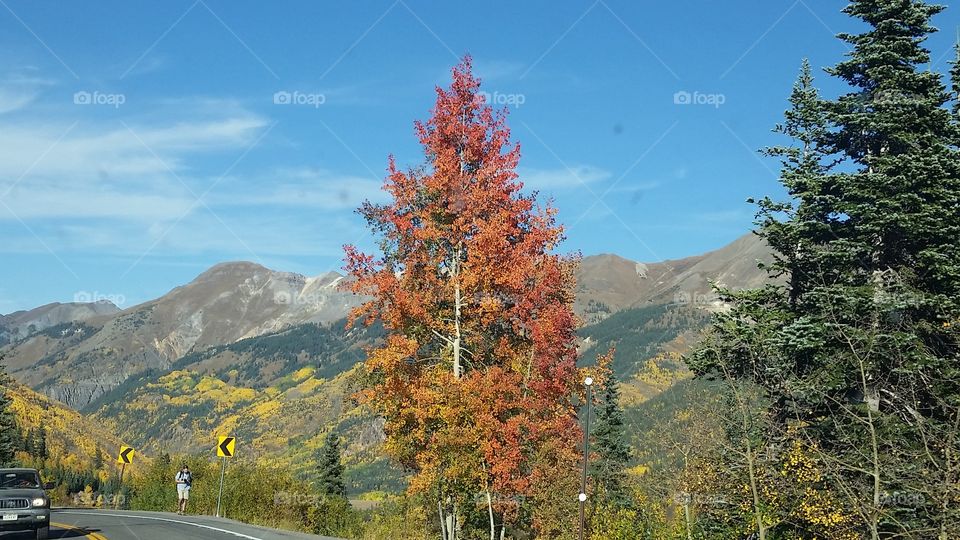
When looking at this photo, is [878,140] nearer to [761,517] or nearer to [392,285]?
[761,517]

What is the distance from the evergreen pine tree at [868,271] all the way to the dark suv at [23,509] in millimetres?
17904

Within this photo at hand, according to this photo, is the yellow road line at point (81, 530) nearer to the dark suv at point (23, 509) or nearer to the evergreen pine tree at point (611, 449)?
the dark suv at point (23, 509)

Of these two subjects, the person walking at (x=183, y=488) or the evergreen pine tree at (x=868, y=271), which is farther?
the person walking at (x=183, y=488)

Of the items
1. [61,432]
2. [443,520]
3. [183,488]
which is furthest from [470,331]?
[61,432]

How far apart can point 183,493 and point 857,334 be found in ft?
84.7

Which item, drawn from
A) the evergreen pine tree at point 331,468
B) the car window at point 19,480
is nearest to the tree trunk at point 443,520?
the car window at point 19,480

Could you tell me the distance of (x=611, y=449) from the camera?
49.7 m

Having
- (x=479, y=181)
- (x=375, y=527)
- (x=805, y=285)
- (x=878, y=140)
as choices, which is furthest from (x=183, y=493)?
(x=878, y=140)

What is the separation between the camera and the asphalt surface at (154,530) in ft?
69.1

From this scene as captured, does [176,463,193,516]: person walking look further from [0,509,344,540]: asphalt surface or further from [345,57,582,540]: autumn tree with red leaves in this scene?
[345,57,582,540]: autumn tree with red leaves

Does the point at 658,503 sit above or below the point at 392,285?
below

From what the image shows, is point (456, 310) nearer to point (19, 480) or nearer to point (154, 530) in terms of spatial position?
point (154, 530)

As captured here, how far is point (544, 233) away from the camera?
83.7ft

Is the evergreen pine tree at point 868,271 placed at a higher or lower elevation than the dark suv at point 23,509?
higher
